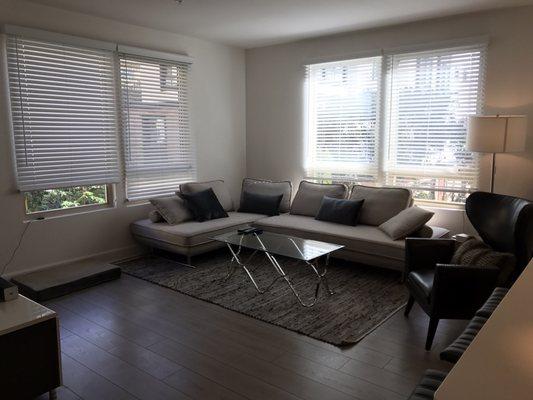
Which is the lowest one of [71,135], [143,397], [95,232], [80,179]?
[143,397]

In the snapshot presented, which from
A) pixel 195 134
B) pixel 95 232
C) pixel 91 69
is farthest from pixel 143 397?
pixel 195 134

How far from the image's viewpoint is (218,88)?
582 cm

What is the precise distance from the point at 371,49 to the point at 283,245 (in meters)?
2.70

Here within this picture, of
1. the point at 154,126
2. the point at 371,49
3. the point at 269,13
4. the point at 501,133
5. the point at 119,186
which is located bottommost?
the point at 119,186

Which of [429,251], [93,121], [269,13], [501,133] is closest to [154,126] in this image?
[93,121]

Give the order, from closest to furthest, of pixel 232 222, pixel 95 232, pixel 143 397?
pixel 143 397 → pixel 95 232 → pixel 232 222

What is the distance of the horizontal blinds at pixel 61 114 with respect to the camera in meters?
3.94

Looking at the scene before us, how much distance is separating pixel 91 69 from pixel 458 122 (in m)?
3.87

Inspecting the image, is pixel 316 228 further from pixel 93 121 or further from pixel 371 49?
pixel 93 121

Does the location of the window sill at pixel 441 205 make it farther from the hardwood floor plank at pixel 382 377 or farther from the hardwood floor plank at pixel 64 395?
the hardwood floor plank at pixel 64 395

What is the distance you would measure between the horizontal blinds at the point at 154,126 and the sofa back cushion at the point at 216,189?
28 centimetres

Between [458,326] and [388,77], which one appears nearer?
[458,326]

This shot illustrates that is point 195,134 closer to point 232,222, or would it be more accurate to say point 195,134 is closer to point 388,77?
point 232,222

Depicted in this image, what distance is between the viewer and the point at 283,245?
12.4 feet
